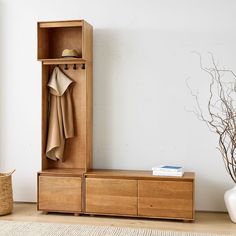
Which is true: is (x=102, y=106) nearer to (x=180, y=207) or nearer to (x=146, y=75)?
(x=146, y=75)

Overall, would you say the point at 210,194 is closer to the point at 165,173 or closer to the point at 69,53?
the point at 165,173

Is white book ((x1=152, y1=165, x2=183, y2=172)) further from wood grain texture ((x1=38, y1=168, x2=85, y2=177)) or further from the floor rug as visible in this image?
wood grain texture ((x1=38, y1=168, x2=85, y2=177))

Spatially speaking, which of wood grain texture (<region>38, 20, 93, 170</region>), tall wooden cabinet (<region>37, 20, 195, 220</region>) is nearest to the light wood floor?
tall wooden cabinet (<region>37, 20, 195, 220</region>)

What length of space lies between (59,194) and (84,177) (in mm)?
335

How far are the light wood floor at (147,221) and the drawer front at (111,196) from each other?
10 centimetres

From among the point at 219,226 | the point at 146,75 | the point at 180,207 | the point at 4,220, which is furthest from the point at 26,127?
the point at 219,226

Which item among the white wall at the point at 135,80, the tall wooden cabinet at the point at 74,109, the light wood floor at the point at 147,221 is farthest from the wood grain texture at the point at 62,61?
the light wood floor at the point at 147,221

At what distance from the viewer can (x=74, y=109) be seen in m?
4.83

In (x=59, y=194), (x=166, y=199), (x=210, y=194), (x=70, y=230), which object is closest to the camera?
(x=70, y=230)

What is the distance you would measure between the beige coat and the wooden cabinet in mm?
545

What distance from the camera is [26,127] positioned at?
5.02 metres

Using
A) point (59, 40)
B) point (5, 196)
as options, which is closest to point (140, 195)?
point (5, 196)

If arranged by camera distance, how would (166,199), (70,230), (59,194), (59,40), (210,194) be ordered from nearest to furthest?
(70,230) → (166,199) → (59,194) → (210,194) → (59,40)

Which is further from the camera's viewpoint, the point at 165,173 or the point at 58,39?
the point at 58,39
